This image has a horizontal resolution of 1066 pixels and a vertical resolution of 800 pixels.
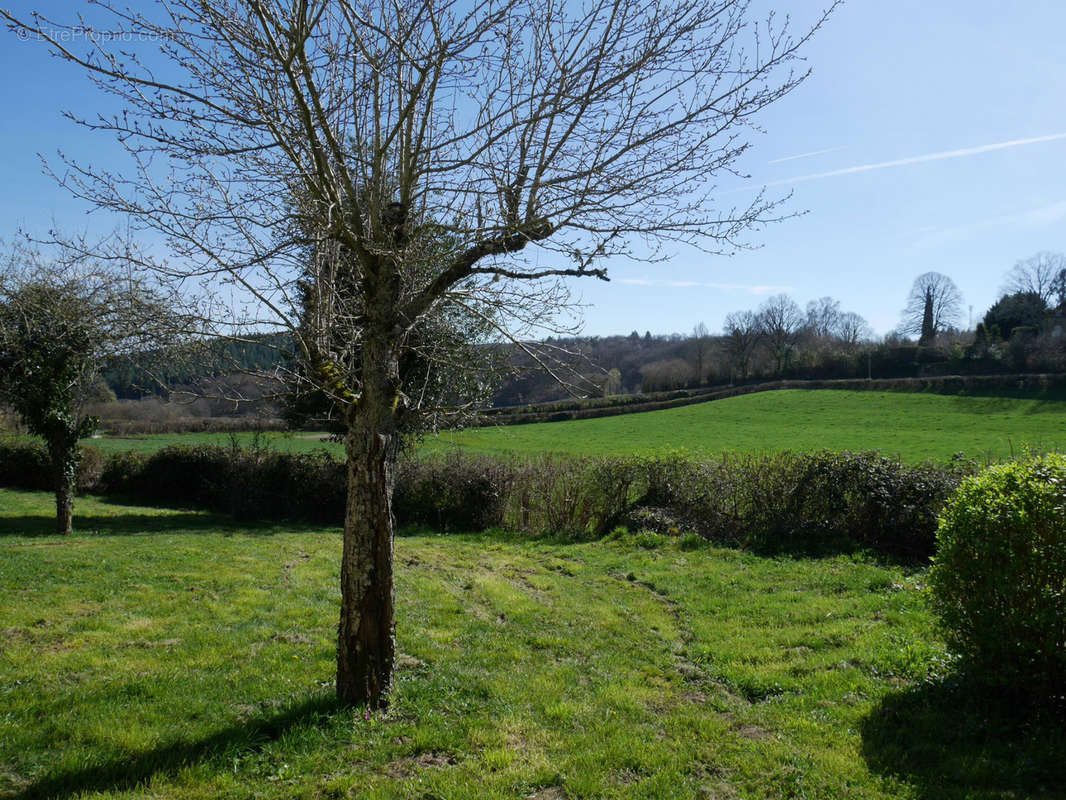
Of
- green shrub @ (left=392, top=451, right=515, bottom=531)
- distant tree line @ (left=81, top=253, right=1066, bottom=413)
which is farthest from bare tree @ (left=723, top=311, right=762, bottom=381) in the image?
green shrub @ (left=392, top=451, right=515, bottom=531)

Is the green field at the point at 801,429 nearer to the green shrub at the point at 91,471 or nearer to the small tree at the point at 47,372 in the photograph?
the green shrub at the point at 91,471

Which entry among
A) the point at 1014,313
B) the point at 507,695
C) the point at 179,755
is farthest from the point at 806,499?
the point at 1014,313

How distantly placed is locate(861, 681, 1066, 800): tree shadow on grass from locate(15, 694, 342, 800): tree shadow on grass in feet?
12.5

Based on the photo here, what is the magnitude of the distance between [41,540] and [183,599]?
23.4 feet

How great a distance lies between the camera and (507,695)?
16.3 ft

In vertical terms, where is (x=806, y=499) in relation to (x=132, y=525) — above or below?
above

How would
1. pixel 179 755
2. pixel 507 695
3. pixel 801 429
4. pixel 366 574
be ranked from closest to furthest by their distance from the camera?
pixel 179 755 → pixel 366 574 → pixel 507 695 → pixel 801 429

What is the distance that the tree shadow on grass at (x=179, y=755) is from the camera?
3.42m

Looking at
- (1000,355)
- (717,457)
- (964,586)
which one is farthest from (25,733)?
(1000,355)

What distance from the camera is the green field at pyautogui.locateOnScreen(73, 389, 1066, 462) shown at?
2583 centimetres

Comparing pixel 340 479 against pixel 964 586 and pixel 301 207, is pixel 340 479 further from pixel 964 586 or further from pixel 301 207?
pixel 964 586

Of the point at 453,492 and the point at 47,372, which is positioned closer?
the point at 47,372

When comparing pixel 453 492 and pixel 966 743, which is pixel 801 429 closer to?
pixel 453 492

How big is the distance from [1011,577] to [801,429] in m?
33.5
